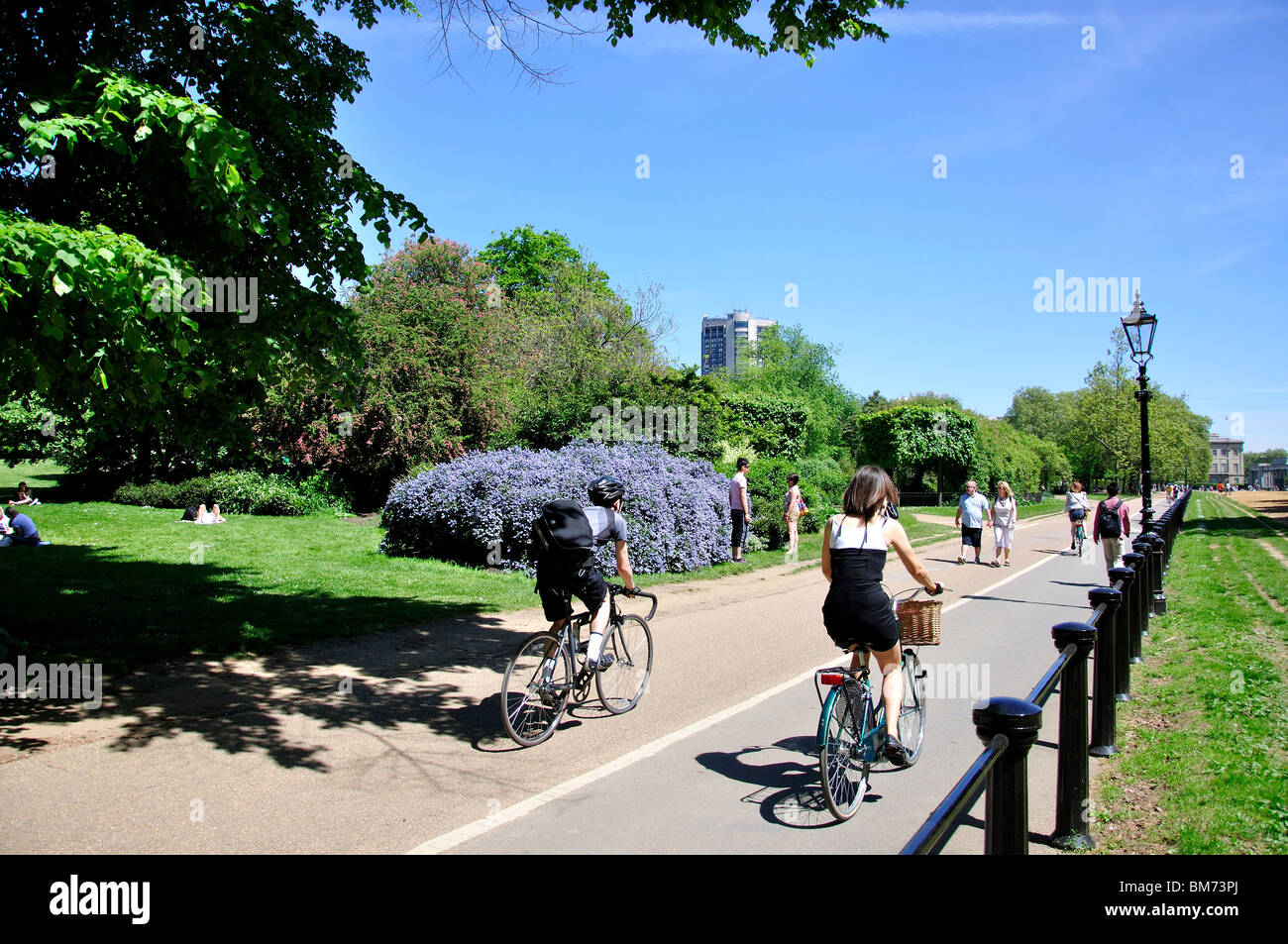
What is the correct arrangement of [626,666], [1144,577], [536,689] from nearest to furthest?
[536,689] → [626,666] → [1144,577]

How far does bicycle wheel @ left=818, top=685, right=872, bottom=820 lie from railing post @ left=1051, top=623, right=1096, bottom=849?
1.00 metres

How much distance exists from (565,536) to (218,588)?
7476mm

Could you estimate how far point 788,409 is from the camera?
24.9 meters

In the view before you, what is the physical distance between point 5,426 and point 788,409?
25.5 meters

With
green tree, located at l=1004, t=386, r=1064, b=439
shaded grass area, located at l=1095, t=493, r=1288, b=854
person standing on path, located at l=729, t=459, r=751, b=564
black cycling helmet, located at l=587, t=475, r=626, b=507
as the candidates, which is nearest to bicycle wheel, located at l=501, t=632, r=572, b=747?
black cycling helmet, located at l=587, t=475, r=626, b=507

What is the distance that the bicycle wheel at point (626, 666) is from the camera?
21.2 feet

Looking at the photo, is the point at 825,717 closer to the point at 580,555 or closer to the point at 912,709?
the point at 912,709

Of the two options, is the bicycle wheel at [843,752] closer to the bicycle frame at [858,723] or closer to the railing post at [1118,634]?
the bicycle frame at [858,723]

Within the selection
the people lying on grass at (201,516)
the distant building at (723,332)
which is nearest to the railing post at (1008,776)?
the people lying on grass at (201,516)

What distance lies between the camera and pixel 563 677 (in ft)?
20.0

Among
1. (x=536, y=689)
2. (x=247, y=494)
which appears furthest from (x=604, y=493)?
(x=247, y=494)

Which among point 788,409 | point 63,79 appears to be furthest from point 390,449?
point 63,79

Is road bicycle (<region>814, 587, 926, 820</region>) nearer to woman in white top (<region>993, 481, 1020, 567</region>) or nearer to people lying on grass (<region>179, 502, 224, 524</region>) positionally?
woman in white top (<region>993, 481, 1020, 567</region>)
